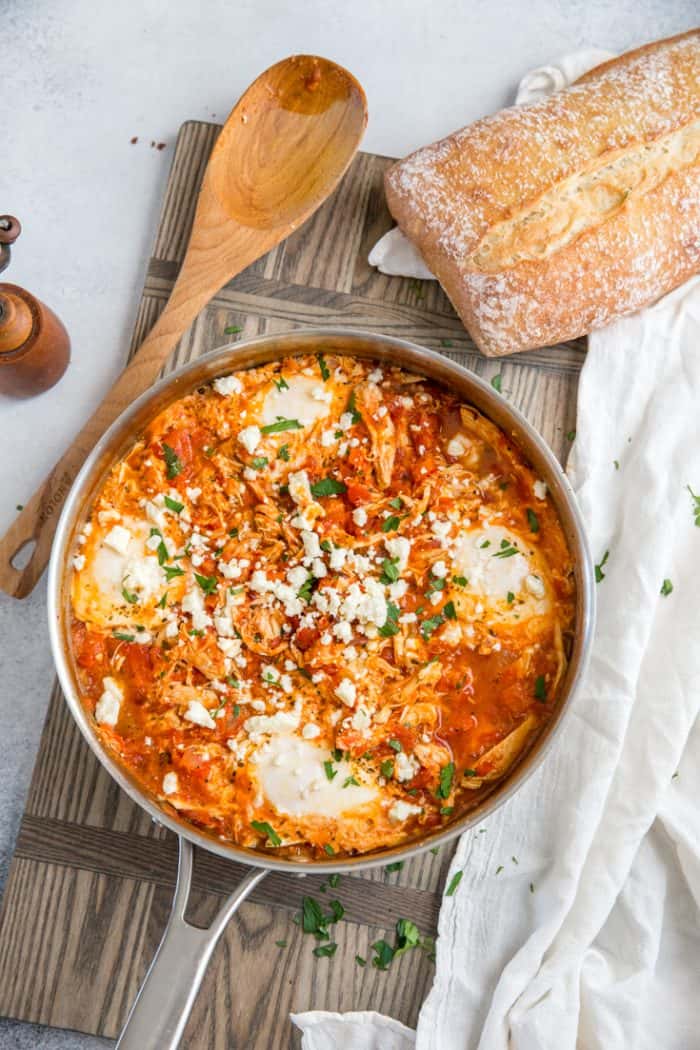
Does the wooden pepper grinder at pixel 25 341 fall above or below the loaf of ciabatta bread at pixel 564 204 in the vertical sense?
below

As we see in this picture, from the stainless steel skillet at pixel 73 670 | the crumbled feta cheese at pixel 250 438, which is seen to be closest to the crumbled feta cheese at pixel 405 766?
the stainless steel skillet at pixel 73 670

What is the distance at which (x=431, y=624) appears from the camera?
10.0 feet

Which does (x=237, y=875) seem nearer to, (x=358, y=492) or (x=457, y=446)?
(x=358, y=492)

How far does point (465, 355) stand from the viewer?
3.36 meters

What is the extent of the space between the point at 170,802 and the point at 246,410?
1278 mm

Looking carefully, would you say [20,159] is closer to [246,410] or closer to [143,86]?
[143,86]

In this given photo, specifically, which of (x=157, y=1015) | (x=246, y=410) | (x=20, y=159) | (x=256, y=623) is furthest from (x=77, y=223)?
(x=157, y=1015)

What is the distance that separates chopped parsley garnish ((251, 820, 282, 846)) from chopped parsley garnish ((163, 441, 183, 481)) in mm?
1138

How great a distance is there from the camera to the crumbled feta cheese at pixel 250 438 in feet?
10.2

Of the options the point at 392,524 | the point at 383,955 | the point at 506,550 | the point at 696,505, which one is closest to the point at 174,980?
the point at 383,955

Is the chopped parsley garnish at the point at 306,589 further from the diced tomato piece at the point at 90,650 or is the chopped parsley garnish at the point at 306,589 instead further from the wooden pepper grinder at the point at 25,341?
the wooden pepper grinder at the point at 25,341

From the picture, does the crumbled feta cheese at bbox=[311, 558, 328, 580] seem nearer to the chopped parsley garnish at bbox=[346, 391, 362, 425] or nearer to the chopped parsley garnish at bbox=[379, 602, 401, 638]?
the chopped parsley garnish at bbox=[379, 602, 401, 638]

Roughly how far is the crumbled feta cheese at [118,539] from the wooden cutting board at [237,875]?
65 cm

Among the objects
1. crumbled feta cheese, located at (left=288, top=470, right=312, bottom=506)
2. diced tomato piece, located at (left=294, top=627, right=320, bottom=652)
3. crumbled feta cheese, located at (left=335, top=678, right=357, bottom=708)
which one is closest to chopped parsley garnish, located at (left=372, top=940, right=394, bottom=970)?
crumbled feta cheese, located at (left=335, top=678, right=357, bottom=708)
